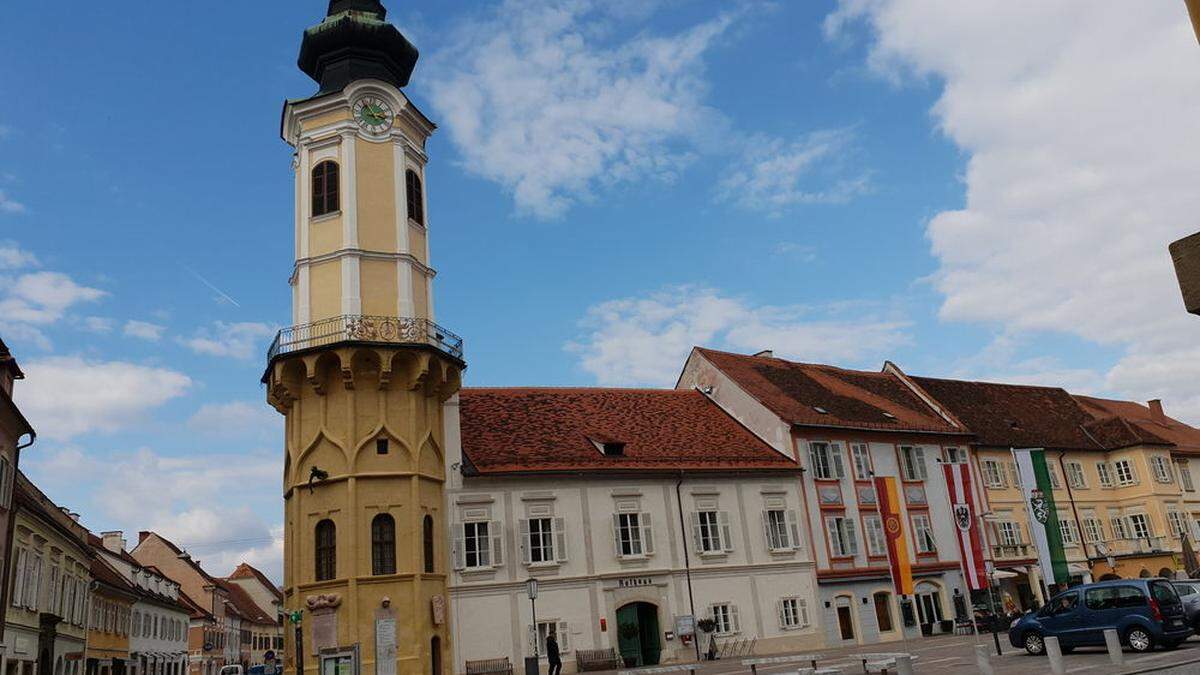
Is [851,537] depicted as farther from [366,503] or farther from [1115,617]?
[366,503]

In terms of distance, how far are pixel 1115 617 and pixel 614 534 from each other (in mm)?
17687

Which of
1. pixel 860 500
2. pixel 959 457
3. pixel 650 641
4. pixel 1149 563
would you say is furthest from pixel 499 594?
pixel 1149 563

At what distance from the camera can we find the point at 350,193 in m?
34.7

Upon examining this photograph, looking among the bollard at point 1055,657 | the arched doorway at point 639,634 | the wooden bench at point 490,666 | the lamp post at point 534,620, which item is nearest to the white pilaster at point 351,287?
the lamp post at point 534,620

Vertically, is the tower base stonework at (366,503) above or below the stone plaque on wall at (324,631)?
above

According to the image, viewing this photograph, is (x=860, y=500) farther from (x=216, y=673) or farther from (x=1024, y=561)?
(x=216, y=673)

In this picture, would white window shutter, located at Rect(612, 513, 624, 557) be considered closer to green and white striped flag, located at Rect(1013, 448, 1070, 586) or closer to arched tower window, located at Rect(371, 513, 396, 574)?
arched tower window, located at Rect(371, 513, 396, 574)

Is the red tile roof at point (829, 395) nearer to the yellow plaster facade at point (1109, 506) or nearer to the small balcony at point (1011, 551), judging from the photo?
the yellow plaster facade at point (1109, 506)

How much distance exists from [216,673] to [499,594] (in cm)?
5258

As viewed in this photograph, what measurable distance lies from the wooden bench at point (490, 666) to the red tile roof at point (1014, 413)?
28.4 metres

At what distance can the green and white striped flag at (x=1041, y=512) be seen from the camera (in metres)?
31.9

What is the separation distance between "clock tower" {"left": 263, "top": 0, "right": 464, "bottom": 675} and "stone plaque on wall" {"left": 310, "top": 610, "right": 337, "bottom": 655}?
45mm

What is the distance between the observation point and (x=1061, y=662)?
18547mm

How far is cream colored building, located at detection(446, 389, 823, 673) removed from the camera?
33.8m
